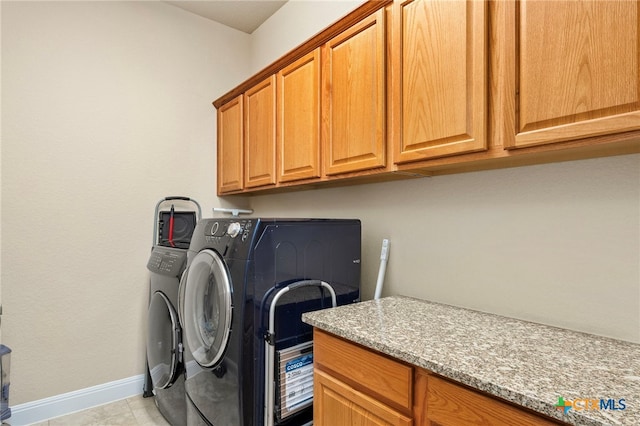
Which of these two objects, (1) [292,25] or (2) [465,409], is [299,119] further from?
(2) [465,409]

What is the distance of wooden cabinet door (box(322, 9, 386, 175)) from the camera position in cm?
156

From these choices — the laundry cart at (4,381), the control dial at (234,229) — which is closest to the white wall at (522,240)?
the control dial at (234,229)

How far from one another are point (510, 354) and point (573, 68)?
88 cm

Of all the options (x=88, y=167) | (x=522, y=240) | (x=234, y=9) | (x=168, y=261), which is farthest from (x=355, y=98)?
(x=88, y=167)

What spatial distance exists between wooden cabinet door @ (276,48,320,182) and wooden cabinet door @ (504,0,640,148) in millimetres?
1012

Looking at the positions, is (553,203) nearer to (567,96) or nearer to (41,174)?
(567,96)

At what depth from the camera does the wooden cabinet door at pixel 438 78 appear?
1.22 m

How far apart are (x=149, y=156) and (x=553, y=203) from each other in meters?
2.63

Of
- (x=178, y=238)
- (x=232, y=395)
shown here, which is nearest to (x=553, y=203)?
(x=232, y=395)

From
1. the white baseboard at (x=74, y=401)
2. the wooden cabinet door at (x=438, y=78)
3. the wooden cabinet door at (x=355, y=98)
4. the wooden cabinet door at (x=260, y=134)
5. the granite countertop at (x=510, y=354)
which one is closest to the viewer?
the granite countertop at (x=510, y=354)

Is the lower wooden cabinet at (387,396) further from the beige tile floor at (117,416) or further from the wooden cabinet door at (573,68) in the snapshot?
the beige tile floor at (117,416)

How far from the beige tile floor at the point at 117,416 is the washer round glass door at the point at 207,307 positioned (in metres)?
0.87

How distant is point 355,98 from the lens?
5.50ft

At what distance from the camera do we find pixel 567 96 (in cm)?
103
